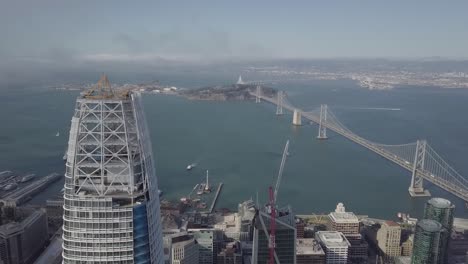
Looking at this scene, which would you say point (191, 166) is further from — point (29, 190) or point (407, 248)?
point (407, 248)

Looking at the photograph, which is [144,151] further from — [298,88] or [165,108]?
[298,88]

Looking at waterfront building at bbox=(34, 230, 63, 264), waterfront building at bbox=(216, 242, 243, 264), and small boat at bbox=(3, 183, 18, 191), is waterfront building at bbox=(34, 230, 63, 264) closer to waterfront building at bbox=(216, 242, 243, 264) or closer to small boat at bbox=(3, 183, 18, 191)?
waterfront building at bbox=(216, 242, 243, 264)

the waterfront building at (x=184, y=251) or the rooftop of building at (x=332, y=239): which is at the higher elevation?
the waterfront building at (x=184, y=251)

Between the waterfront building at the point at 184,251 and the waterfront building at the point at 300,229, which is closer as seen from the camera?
the waterfront building at the point at 184,251

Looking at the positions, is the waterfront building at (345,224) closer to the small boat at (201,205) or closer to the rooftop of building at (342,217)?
the rooftop of building at (342,217)

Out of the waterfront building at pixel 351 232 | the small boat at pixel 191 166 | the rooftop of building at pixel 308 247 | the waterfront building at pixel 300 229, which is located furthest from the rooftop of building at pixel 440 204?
the small boat at pixel 191 166

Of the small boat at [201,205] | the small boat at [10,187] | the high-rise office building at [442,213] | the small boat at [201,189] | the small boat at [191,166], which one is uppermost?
the high-rise office building at [442,213]
